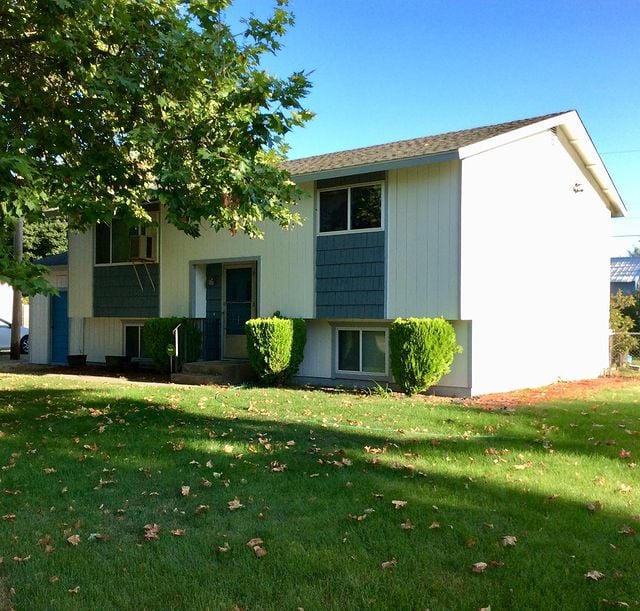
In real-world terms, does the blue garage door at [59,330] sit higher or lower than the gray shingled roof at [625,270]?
lower

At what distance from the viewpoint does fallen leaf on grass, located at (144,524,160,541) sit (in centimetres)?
432

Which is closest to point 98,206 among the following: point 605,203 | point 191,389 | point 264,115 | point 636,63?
point 264,115

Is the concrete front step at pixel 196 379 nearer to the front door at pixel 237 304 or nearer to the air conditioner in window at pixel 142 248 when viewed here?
the front door at pixel 237 304

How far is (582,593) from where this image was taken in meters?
3.43

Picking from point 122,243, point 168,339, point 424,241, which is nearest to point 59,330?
point 122,243

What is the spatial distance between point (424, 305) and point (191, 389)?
4696mm

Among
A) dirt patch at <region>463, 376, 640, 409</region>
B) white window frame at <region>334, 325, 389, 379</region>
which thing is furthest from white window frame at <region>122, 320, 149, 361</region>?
dirt patch at <region>463, 376, 640, 409</region>

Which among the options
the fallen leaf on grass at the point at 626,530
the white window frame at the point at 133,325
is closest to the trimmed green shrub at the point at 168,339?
the white window frame at the point at 133,325

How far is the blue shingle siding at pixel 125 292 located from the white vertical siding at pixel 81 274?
270 mm

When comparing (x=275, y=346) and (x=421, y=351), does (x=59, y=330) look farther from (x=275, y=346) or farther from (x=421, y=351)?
(x=421, y=351)

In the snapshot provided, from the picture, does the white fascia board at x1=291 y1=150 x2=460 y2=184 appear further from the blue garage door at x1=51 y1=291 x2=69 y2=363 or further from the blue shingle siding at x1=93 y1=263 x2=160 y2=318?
the blue garage door at x1=51 y1=291 x2=69 y2=363

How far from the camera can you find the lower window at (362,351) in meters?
12.8

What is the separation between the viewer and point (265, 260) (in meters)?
14.1

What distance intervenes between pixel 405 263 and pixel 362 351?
84.8 inches
